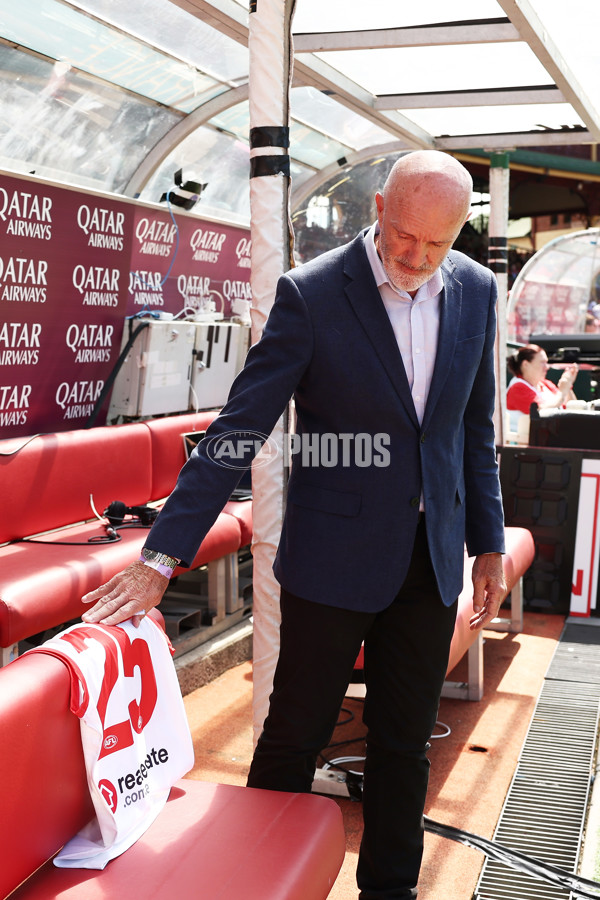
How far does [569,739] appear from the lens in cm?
380

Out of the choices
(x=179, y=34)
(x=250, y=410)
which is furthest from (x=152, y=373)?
(x=250, y=410)

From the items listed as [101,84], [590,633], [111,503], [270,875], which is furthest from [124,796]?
[101,84]

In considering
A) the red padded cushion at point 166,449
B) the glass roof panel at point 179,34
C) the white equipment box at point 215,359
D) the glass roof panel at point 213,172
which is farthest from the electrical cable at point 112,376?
the glass roof panel at point 179,34

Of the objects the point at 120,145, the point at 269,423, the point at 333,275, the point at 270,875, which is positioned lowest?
the point at 270,875

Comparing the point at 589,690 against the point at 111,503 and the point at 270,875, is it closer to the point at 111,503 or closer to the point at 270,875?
the point at 111,503

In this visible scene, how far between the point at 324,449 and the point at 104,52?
3801 millimetres

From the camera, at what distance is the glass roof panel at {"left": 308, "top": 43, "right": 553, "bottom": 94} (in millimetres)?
4109

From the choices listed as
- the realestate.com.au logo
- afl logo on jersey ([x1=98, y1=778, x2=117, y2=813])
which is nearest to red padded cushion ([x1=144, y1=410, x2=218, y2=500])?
the realestate.com.au logo

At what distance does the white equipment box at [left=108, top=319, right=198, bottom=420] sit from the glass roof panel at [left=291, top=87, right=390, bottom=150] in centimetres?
184

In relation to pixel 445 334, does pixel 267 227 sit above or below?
above

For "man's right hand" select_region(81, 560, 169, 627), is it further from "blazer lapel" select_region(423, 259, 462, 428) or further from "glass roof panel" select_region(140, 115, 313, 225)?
"glass roof panel" select_region(140, 115, 313, 225)

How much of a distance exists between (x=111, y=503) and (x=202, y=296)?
8.11 ft

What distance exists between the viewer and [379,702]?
2.19m

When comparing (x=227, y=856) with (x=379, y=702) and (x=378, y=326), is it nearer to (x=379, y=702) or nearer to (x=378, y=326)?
(x=379, y=702)
